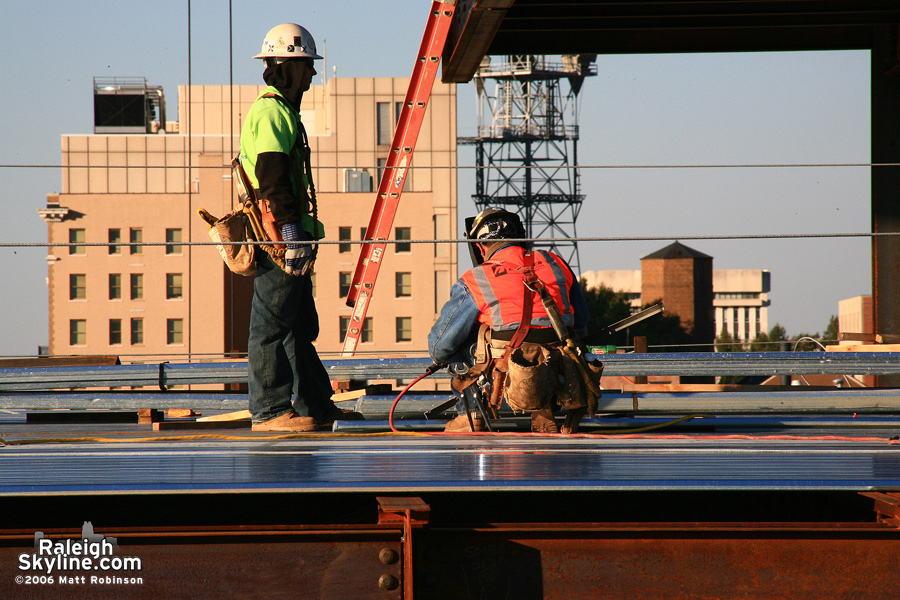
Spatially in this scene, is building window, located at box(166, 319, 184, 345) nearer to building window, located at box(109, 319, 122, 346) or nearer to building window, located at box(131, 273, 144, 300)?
building window, located at box(131, 273, 144, 300)

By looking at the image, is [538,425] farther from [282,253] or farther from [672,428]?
[282,253]

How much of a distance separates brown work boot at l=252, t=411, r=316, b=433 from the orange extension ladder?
2575 mm

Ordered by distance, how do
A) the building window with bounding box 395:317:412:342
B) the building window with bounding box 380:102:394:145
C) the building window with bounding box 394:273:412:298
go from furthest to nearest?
the building window with bounding box 380:102:394:145, the building window with bounding box 395:317:412:342, the building window with bounding box 394:273:412:298

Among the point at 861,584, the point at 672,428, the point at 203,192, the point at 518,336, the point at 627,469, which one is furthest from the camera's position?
the point at 203,192

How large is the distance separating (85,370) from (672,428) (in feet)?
15.6

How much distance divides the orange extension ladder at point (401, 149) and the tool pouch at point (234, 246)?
8.14 ft

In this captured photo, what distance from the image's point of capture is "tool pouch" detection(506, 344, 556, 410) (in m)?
4.89

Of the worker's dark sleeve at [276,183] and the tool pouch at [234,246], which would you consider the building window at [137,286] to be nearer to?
the tool pouch at [234,246]

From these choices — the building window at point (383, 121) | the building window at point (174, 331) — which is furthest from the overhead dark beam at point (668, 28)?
the building window at point (383, 121)

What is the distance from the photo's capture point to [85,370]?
7570 millimetres

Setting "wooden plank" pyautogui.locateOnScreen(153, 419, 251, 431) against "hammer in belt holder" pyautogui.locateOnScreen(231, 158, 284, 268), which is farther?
"wooden plank" pyautogui.locateOnScreen(153, 419, 251, 431)

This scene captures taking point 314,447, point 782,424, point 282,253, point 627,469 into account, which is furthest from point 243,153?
point 782,424

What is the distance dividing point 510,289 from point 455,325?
436 mm

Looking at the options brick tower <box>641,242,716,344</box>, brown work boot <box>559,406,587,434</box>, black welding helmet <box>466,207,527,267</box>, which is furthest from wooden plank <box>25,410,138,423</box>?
brick tower <box>641,242,716,344</box>
